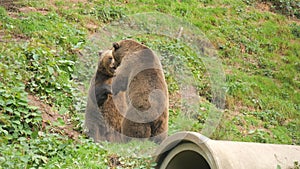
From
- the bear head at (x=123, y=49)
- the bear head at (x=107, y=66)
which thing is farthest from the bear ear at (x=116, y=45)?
the bear head at (x=107, y=66)

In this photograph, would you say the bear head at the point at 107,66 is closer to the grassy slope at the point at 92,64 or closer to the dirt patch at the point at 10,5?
the grassy slope at the point at 92,64

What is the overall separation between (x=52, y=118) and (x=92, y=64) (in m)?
2.65

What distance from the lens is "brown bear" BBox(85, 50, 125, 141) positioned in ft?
23.0

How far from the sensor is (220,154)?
5.42 metres

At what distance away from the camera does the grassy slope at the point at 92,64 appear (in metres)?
6.23

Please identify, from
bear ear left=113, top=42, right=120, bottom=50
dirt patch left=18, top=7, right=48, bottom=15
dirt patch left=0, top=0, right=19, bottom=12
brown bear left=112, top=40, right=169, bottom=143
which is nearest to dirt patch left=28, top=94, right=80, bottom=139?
brown bear left=112, top=40, right=169, bottom=143

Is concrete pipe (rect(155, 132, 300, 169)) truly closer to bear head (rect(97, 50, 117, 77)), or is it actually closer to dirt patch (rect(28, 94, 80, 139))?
dirt patch (rect(28, 94, 80, 139))

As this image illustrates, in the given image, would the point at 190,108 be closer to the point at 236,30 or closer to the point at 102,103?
the point at 102,103

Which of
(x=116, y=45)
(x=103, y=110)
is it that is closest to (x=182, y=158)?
(x=103, y=110)

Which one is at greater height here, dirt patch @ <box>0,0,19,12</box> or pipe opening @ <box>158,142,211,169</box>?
dirt patch @ <box>0,0,19,12</box>

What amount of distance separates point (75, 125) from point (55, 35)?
9.86 feet

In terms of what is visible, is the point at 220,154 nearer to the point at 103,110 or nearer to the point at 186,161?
the point at 186,161

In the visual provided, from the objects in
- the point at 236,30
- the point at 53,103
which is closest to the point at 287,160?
the point at 53,103

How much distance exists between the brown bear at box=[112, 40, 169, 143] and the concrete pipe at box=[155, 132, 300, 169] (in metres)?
0.91
